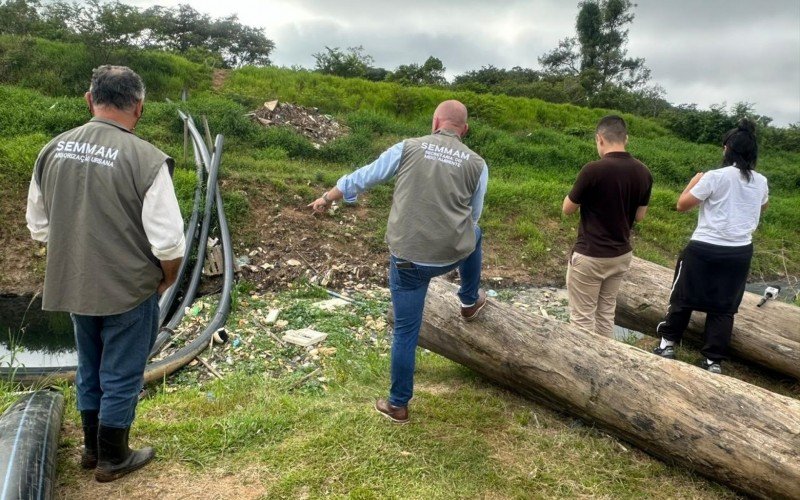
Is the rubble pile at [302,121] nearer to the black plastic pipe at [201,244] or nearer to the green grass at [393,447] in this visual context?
the black plastic pipe at [201,244]

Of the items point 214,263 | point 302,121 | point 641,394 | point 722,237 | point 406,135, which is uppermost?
point 302,121

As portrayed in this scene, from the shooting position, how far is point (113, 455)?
2.64 metres

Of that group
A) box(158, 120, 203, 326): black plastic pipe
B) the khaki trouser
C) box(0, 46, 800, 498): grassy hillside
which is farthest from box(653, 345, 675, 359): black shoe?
box(158, 120, 203, 326): black plastic pipe

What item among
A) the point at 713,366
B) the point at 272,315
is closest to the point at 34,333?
the point at 272,315

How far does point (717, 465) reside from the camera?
279cm

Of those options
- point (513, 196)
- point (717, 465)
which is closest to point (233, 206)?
point (513, 196)

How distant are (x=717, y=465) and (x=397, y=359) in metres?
1.70

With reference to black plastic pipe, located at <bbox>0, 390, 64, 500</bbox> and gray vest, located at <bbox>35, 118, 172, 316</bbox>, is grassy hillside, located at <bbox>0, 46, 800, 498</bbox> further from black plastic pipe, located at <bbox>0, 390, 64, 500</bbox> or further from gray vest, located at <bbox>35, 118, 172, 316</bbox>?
gray vest, located at <bbox>35, 118, 172, 316</bbox>

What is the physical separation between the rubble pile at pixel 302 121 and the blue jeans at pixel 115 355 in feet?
29.9

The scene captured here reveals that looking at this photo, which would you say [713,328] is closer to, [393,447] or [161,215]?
[393,447]

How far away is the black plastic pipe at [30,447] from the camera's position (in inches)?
89.0

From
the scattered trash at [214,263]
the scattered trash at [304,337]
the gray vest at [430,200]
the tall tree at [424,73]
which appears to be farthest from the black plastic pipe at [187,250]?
the tall tree at [424,73]

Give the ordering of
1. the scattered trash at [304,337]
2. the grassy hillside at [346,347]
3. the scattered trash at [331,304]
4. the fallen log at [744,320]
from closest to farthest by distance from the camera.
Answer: the grassy hillside at [346,347]
the fallen log at [744,320]
the scattered trash at [304,337]
the scattered trash at [331,304]

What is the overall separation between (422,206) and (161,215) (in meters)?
1.23
